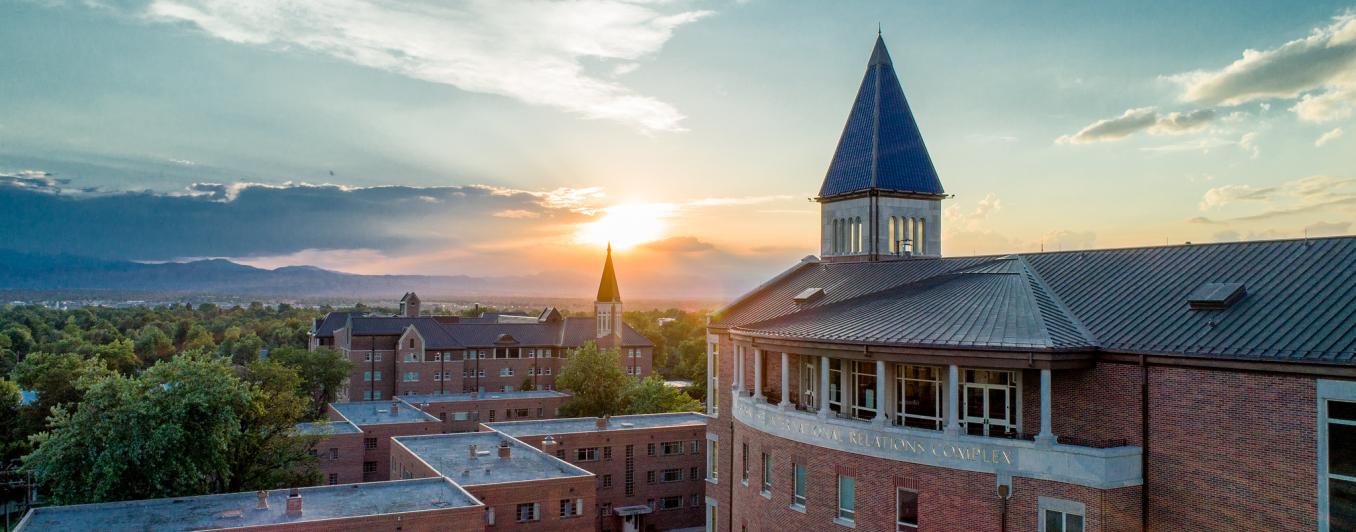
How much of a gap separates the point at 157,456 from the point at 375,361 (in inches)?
2201

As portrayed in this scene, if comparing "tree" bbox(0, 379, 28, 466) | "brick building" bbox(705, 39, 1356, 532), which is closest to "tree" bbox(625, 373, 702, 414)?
"brick building" bbox(705, 39, 1356, 532)

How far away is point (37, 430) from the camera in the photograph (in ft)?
191

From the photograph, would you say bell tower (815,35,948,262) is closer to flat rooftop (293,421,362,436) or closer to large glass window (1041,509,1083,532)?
large glass window (1041,509,1083,532)

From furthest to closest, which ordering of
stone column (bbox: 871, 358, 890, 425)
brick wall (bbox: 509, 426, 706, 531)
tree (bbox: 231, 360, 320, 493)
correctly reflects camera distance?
brick wall (bbox: 509, 426, 706, 531)
tree (bbox: 231, 360, 320, 493)
stone column (bbox: 871, 358, 890, 425)

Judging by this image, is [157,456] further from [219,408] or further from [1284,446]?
[1284,446]

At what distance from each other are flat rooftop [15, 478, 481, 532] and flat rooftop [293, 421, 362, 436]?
13.4 meters

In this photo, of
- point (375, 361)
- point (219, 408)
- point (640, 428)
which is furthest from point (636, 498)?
point (375, 361)

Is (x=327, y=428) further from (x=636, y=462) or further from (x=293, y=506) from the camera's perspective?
(x=293, y=506)

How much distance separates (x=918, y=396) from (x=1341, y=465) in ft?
32.6

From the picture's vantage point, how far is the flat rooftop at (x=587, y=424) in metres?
55.0

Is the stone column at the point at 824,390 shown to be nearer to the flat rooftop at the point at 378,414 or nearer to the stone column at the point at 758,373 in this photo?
the stone column at the point at 758,373

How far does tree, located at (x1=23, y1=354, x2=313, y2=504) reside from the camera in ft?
117

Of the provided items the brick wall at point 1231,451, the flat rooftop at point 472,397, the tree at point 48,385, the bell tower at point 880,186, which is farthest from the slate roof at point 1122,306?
the tree at point 48,385

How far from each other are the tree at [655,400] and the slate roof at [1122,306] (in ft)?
136
